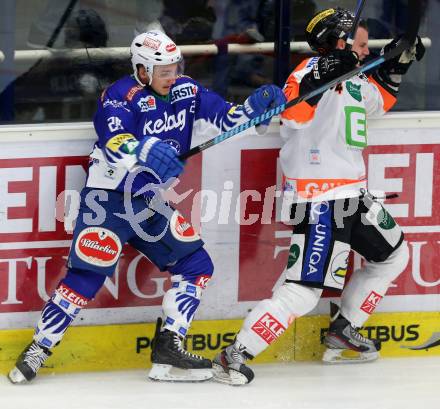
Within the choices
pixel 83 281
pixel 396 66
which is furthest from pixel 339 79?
pixel 83 281

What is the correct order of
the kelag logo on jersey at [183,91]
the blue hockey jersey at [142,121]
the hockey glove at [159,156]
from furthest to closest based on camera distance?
1. the kelag logo on jersey at [183,91]
2. the blue hockey jersey at [142,121]
3. the hockey glove at [159,156]

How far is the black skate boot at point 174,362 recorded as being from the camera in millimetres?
5443

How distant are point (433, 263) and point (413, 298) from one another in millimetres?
169

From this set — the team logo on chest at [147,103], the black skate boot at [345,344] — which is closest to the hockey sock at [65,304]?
the team logo on chest at [147,103]

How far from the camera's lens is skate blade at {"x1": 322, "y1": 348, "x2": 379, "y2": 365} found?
5.80 m

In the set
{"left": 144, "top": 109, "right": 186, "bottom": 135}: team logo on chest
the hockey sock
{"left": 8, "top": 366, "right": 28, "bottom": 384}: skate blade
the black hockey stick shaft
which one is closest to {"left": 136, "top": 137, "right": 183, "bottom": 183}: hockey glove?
{"left": 144, "top": 109, "right": 186, "bottom": 135}: team logo on chest

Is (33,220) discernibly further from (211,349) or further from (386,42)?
(386,42)

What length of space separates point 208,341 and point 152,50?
1.26 metres

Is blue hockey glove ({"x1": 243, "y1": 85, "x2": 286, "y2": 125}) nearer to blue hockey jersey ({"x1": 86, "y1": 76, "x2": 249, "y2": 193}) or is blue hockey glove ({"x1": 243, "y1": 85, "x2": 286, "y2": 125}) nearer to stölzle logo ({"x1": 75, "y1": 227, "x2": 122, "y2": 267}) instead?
blue hockey jersey ({"x1": 86, "y1": 76, "x2": 249, "y2": 193})

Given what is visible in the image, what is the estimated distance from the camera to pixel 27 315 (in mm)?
5520

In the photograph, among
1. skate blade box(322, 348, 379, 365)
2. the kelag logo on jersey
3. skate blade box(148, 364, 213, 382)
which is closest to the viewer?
the kelag logo on jersey

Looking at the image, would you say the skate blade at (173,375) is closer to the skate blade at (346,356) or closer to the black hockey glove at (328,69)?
the skate blade at (346,356)

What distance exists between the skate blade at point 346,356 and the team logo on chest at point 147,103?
50.6 inches

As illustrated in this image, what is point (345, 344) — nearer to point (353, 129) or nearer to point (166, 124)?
point (353, 129)
